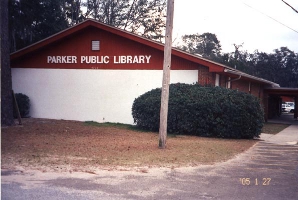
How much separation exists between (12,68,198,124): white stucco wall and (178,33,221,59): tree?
4732 centimetres

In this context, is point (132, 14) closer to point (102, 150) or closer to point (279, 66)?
point (102, 150)

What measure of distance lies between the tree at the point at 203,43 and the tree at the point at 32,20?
3824cm

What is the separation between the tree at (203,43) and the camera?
217 ft

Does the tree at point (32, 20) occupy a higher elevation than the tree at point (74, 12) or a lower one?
lower

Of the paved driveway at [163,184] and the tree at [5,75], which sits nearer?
the paved driveway at [163,184]

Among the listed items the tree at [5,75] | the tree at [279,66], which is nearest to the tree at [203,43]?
the tree at [279,66]

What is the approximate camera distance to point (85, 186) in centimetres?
654

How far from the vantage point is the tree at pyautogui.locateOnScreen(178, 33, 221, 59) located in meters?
66.0

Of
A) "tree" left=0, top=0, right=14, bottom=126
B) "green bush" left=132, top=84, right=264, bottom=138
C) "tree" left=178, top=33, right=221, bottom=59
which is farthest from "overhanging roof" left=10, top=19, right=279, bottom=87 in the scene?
"tree" left=178, top=33, right=221, bottom=59

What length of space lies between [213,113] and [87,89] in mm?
8500
